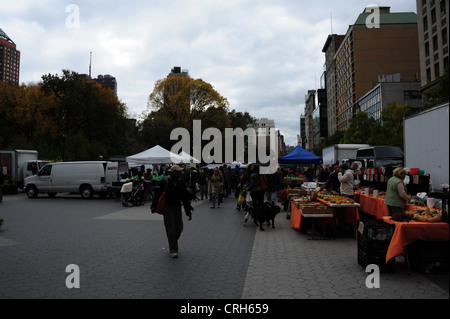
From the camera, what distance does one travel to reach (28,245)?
26.8 ft

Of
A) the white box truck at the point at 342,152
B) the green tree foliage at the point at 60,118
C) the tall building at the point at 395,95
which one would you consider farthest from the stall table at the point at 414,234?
the tall building at the point at 395,95

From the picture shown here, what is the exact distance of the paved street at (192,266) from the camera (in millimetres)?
4899

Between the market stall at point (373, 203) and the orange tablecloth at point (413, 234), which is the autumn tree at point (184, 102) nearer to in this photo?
the market stall at point (373, 203)

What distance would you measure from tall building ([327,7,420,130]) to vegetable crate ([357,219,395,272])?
3018 inches

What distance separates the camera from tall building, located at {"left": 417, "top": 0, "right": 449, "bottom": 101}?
137ft

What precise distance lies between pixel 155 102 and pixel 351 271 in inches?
1756

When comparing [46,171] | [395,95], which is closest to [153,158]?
[46,171]

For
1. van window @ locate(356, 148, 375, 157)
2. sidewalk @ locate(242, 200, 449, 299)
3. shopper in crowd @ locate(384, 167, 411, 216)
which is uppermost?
van window @ locate(356, 148, 375, 157)

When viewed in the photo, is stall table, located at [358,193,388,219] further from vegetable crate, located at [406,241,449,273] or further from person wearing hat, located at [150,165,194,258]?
Result: person wearing hat, located at [150,165,194,258]

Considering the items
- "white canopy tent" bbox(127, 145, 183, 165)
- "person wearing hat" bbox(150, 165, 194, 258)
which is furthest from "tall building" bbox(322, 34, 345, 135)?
"person wearing hat" bbox(150, 165, 194, 258)

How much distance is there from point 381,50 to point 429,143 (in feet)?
257
